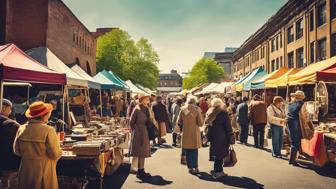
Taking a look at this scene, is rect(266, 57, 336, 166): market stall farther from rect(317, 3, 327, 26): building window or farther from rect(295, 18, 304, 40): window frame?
rect(295, 18, 304, 40): window frame

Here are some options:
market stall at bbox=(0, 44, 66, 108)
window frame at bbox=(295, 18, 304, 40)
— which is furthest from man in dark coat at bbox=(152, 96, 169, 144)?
window frame at bbox=(295, 18, 304, 40)

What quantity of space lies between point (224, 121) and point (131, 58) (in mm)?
52936

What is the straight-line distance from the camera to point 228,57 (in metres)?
103

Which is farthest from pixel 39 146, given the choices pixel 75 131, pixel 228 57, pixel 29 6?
pixel 228 57

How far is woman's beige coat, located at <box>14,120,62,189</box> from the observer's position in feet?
14.8

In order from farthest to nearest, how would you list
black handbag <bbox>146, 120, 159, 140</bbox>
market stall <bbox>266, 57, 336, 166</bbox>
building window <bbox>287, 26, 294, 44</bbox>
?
building window <bbox>287, 26, 294, 44</bbox>
market stall <bbox>266, 57, 336, 166</bbox>
black handbag <bbox>146, 120, 159, 140</bbox>

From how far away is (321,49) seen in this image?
87.9 ft

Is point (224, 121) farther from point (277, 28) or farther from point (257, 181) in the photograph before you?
point (277, 28)


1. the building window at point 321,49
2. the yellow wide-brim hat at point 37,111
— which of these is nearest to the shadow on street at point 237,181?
the yellow wide-brim hat at point 37,111

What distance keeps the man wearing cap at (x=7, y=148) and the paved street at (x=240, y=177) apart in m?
2.35

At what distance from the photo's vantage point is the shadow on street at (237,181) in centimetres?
738

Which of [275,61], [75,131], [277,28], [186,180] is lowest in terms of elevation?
[186,180]

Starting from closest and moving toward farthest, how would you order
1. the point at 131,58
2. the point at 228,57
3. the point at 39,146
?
the point at 39,146
the point at 131,58
the point at 228,57

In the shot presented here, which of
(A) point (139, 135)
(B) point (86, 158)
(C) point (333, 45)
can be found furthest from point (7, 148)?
(C) point (333, 45)
